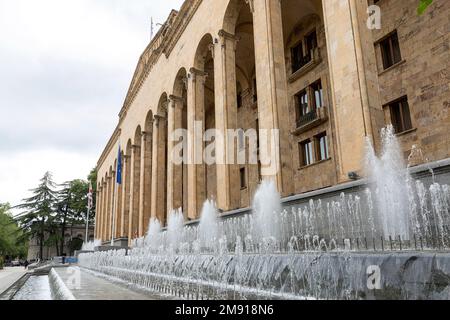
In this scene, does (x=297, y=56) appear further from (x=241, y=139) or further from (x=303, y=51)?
(x=241, y=139)

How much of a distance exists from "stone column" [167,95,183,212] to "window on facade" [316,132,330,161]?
766cm

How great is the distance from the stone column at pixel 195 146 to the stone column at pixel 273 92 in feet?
17.9

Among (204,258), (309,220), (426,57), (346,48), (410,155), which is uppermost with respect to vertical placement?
(426,57)

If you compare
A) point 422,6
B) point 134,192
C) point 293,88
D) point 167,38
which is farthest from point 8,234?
point 422,6

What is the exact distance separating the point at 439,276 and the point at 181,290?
4.12 meters

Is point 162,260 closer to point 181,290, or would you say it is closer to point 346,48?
point 181,290

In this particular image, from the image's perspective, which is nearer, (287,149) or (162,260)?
(162,260)

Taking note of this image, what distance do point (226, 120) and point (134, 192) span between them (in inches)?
606

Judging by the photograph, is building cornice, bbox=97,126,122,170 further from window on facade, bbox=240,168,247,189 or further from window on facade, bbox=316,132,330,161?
window on facade, bbox=316,132,330,161

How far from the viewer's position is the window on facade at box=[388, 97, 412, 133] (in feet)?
40.2

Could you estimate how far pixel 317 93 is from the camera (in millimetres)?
16875

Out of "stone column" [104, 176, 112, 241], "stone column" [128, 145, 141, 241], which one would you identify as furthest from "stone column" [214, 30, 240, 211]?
"stone column" [104, 176, 112, 241]

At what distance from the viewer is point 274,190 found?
9.91 meters
